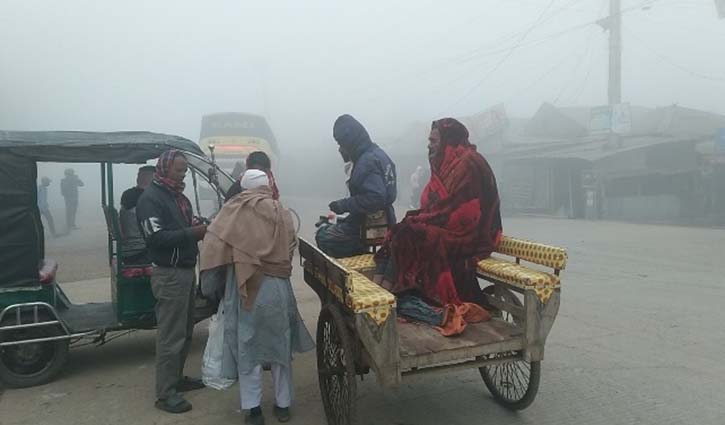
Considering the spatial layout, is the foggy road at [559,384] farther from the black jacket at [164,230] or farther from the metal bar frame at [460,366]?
the black jacket at [164,230]

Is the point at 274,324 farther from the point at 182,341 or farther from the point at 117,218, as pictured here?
the point at 117,218

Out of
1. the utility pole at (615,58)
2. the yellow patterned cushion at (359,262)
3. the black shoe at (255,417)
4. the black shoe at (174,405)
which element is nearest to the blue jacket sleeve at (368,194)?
the yellow patterned cushion at (359,262)

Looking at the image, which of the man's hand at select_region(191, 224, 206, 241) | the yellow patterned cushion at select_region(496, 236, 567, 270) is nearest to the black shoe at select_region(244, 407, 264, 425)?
the man's hand at select_region(191, 224, 206, 241)

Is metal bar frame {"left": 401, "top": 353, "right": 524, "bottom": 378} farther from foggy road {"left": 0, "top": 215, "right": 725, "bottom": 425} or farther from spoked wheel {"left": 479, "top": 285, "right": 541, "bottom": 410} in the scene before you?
foggy road {"left": 0, "top": 215, "right": 725, "bottom": 425}

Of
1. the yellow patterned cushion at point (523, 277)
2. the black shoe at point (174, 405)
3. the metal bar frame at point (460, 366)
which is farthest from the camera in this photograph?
the black shoe at point (174, 405)

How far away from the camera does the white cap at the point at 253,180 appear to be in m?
3.88

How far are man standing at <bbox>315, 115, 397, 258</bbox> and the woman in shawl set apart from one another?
73cm

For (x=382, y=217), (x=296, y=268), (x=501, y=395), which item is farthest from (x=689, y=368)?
(x=296, y=268)

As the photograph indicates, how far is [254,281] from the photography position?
372cm

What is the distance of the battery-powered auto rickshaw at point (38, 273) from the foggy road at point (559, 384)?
0.32 metres

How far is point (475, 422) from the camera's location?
154 inches

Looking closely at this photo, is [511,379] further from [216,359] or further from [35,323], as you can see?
[35,323]

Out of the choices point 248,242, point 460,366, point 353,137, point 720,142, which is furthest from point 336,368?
point 720,142

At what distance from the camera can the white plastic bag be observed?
3869 mm
